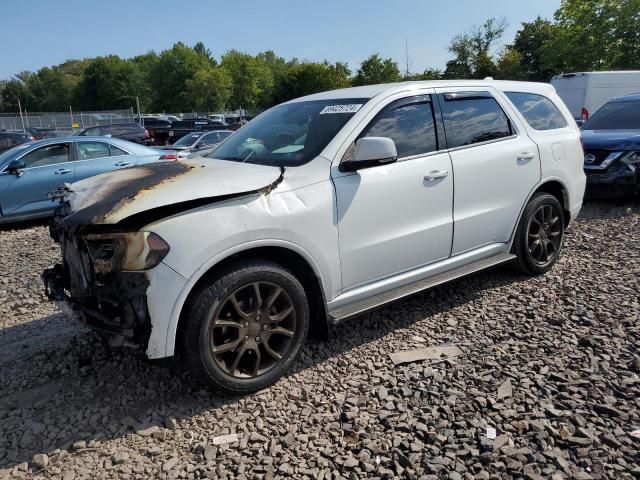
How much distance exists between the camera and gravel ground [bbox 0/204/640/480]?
2.53 metres

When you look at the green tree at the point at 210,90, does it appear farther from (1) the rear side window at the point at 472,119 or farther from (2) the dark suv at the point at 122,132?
(1) the rear side window at the point at 472,119

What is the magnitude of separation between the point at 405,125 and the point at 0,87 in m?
125

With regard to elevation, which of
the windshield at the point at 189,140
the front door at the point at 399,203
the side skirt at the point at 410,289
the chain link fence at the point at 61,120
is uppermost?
the chain link fence at the point at 61,120

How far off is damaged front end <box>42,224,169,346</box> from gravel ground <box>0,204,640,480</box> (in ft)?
1.26

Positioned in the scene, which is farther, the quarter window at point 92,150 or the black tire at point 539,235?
the quarter window at point 92,150

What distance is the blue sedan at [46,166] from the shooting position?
27.7 ft

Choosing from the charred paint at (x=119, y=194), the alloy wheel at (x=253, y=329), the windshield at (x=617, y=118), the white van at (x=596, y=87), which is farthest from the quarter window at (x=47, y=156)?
the white van at (x=596, y=87)

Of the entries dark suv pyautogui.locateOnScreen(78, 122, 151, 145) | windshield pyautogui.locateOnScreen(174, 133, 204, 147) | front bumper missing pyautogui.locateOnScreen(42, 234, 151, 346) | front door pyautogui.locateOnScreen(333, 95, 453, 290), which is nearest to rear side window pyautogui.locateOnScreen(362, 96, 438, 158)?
front door pyautogui.locateOnScreen(333, 95, 453, 290)

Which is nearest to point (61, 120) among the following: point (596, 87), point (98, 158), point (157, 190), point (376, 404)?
point (98, 158)

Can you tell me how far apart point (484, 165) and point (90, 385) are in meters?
3.31

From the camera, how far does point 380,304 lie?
349 centimetres

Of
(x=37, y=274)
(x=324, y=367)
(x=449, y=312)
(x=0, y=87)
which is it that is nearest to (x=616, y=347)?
(x=449, y=312)

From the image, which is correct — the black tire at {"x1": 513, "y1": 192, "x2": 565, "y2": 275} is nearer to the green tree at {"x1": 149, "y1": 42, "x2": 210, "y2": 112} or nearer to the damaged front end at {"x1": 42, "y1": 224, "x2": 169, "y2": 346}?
the damaged front end at {"x1": 42, "y1": 224, "x2": 169, "y2": 346}

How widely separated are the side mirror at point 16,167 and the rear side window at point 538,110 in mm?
7762
